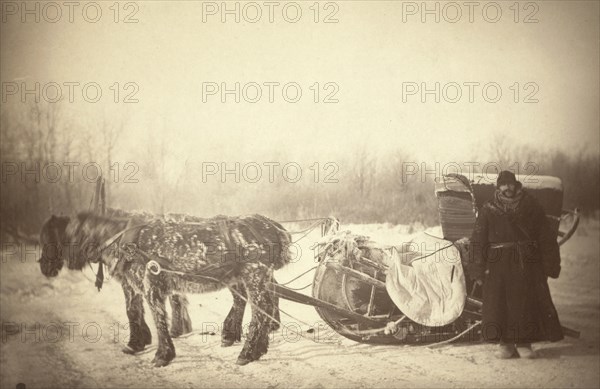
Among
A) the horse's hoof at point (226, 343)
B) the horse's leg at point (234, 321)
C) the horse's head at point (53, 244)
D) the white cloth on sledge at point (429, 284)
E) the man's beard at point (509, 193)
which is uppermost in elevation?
the man's beard at point (509, 193)

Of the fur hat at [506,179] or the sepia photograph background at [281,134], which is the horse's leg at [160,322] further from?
the fur hat at [506,179]

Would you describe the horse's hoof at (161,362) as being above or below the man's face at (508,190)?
below

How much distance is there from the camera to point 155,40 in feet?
11.2

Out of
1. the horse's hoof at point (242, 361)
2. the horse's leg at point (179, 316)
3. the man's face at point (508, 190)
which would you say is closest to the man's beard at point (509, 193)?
the man's face at point (508, 190)

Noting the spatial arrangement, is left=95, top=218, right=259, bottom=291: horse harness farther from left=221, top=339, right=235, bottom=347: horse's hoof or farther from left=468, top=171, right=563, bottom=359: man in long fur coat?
left=468, top=171, right=563, bottom=359: man in long fur coat

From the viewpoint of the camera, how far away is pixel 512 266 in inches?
130

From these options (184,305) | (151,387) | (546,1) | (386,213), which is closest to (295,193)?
(386,213)

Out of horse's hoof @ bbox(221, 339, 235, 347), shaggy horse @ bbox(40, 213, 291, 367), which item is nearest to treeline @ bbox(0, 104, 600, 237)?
shaggy horse @ bbox(40, 213, 291, 367)

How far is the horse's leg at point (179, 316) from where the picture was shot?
3.33 metres

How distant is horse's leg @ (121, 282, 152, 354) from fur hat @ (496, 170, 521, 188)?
2346mm

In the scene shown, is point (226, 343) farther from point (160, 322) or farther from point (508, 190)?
point (508, 190)

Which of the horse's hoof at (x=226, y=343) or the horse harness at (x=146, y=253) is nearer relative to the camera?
the horse harness at (x=146, y=253)

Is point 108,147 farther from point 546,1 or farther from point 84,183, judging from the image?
→ point 546,1

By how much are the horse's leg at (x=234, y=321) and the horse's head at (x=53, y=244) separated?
111 cm
